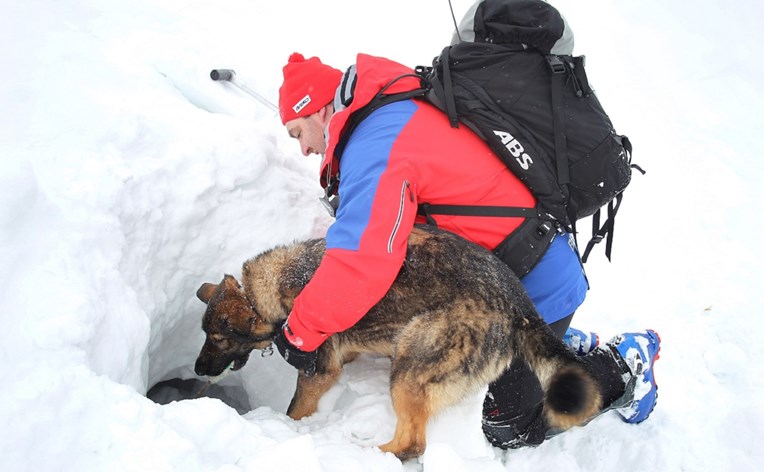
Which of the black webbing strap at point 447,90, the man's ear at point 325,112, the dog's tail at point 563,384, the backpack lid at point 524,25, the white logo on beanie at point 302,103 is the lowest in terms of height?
the dog's tail at point 563,384

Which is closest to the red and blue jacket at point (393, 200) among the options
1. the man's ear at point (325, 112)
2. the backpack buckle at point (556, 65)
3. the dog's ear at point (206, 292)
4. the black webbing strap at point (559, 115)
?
the black webbing strap at point (559, 115)

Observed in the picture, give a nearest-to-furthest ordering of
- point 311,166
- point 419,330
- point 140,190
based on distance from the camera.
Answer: point 419,330 → point 140,190 → point 311,166

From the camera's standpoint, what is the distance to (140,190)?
10.7 ft

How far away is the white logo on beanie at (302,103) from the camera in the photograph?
3303 millimetres

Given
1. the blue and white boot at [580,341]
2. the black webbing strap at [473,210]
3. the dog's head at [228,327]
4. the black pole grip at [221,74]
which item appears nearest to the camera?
the black webbing strap at [473,210]

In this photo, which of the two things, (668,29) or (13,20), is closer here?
(13,20)

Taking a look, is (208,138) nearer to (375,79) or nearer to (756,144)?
(375,79)

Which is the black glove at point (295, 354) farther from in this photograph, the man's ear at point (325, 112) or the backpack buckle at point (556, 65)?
the backpack buckle at point (556, 65)

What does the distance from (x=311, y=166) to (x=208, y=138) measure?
1.28 meters

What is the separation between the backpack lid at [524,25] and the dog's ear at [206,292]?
2538 mm

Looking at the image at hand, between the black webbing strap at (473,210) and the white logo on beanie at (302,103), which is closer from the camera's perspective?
the black webbing strap at (473,210)

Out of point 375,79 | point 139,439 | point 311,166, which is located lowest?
point 311,166

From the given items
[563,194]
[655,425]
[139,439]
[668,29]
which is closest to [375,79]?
[563,194]

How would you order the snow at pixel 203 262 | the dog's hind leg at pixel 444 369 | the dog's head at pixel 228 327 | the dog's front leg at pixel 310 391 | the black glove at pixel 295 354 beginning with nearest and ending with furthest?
the snow at pixel 203 262
the dog's hind leg at pixel 444 369
the black glove at pixel 295 354
the dog's front leg at pixel 310 391
the dog's head at pixel 228 327
